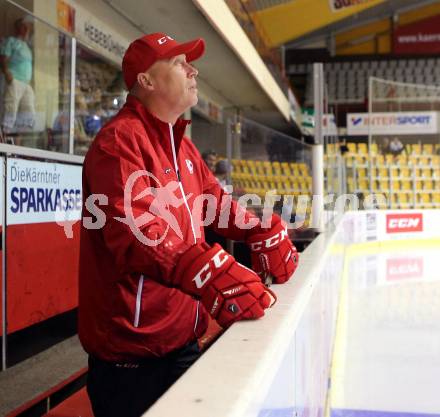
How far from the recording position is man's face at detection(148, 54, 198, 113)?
4.61 ft

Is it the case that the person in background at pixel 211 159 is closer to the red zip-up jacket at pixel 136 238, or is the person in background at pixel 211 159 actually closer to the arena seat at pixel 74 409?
the arena seat at pixel 74 409

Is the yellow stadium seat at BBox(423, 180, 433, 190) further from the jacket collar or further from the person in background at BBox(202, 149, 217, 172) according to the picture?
the jacket collar

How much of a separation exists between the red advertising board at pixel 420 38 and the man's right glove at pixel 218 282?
22.4 meters

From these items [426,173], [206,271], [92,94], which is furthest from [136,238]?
[426,173]

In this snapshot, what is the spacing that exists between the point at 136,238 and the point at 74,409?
90 centimetres

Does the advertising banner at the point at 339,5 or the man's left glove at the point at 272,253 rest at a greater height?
the advertising banner at the point at 339,5

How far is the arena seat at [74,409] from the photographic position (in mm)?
1737

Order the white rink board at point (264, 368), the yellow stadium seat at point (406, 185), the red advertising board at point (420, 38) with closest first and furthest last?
the white rink board at point (264, 368)
the yellow stadium seat at point (406, 185)
the red advertising board at point (420, 38)

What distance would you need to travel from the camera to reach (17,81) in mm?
2934

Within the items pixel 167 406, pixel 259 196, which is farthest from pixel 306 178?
pixel 167 406

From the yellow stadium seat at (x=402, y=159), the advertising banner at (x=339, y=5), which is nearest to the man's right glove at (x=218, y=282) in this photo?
the yellow stadium seat at (x=402, y=159)

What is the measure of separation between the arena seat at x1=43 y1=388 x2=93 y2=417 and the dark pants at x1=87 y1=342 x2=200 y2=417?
37cm

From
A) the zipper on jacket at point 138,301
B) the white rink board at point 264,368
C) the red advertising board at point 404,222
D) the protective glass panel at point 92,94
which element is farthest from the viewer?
the red advertising board at point 404,222

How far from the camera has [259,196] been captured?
5.52 metres
